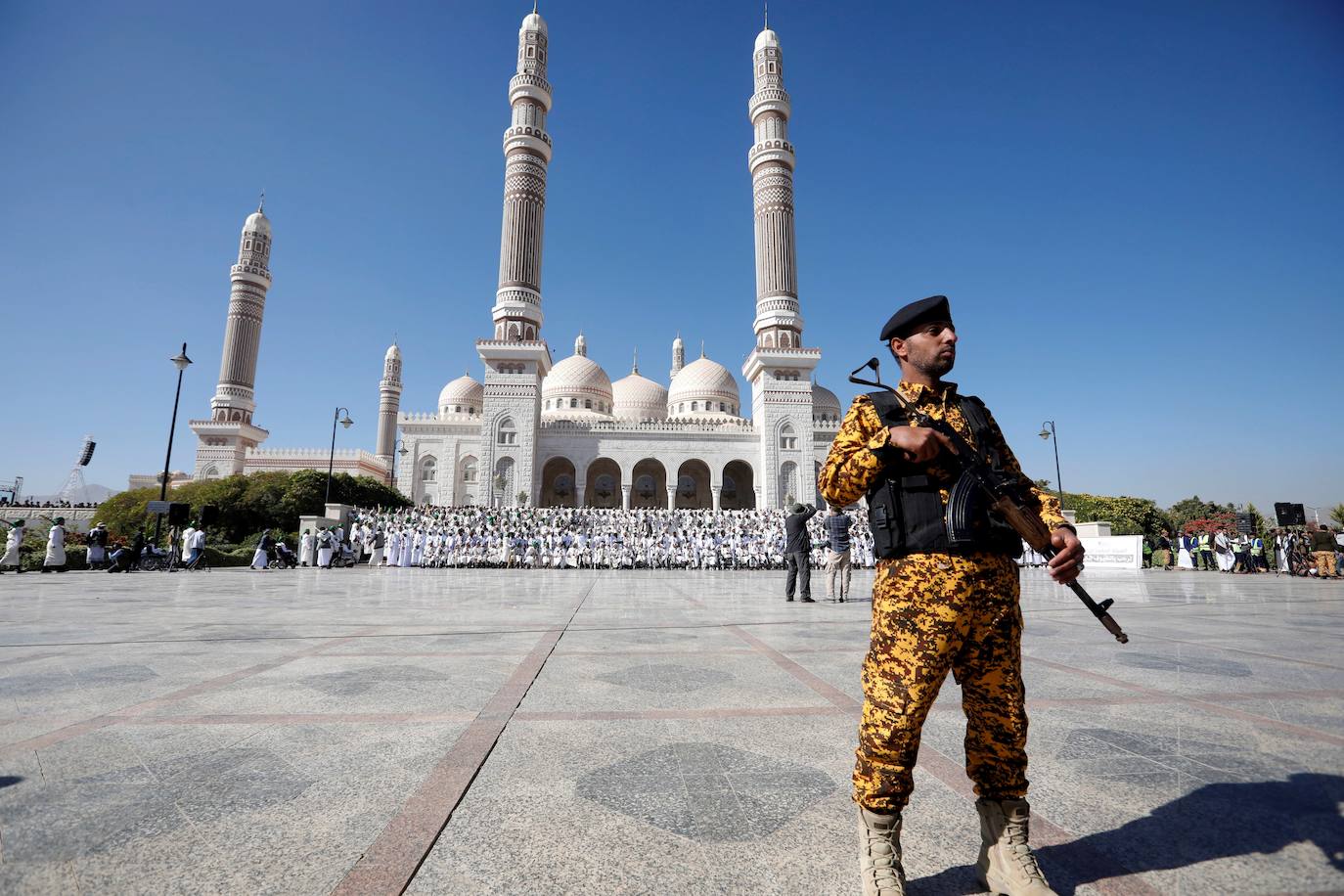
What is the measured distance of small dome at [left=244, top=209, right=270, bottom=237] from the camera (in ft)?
142

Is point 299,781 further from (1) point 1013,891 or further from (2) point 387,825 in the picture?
(1) point 1013,891

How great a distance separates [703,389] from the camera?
4491 cm

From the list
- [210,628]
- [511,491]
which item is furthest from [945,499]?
[511,491]

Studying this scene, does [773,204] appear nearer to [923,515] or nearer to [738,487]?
[738,487]

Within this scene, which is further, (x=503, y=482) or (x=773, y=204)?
(x=773, y=204)

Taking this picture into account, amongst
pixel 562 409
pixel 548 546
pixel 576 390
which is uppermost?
pixel 576 390

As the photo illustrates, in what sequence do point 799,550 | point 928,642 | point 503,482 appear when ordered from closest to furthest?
1. point 928,642
2. point 799,550
3. point 503,482

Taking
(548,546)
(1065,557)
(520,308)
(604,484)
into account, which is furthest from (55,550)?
(604,484)

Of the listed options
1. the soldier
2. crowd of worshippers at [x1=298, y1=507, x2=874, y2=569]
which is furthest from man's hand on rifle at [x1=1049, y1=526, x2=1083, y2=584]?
crowd of worshippers at [x1=298, y1=507, x2=874, y2=569]

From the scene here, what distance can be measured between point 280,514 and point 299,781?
1332 inches

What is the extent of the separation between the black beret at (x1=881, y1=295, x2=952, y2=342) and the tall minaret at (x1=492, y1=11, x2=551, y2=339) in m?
36.0

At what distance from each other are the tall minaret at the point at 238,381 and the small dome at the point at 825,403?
129 ft

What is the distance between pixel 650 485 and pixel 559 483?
19.8 feet

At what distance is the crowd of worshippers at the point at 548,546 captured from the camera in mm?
18812
